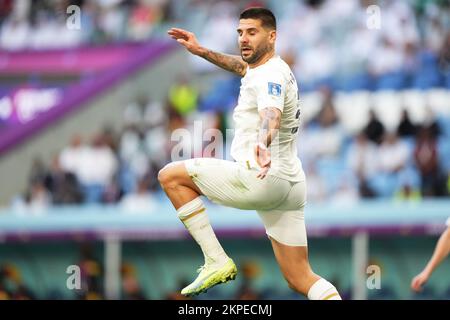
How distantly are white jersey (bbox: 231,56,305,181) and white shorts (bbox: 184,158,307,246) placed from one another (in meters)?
0.09

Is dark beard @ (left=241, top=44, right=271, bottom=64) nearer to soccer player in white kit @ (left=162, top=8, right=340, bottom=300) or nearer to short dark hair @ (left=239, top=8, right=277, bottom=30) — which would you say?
soccer player in white kit @ (left=162, top=8, right=340, bottom=300)

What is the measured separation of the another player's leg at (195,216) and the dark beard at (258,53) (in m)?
0.99

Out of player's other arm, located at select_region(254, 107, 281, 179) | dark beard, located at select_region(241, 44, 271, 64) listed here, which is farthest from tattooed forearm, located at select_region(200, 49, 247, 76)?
player's other arm, located at select_region(254, 107, 281, 179)

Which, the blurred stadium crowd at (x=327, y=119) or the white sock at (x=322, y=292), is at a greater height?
the blurred stadium crowd at (x=327, y=119)

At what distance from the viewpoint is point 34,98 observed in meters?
26.3

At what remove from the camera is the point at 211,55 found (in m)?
10.9

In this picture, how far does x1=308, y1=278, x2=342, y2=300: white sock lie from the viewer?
10.3m

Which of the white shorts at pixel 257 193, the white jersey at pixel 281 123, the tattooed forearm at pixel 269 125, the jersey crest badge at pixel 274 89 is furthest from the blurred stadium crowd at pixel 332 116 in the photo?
the tattooed forearm at pixel 269 125

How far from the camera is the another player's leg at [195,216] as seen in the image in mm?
10227

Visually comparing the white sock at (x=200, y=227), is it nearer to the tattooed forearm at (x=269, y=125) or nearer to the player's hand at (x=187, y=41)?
the tattooed forearm at (x=269, y=125)

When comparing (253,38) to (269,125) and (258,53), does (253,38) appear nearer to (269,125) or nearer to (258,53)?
(258,53)

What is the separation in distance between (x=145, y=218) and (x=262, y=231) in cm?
175
